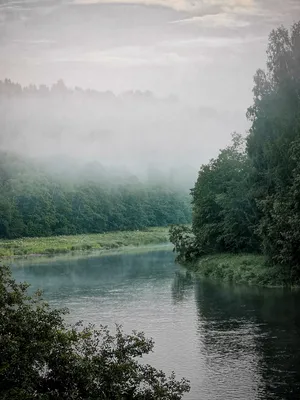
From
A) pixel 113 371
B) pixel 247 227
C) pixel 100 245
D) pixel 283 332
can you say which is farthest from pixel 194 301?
pixel 100 245

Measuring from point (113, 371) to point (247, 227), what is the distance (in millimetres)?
48650

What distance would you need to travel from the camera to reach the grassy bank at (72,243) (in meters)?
119

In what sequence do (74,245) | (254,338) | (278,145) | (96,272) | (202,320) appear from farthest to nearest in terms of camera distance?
(74,245), (96,272), (278,145), (202,320), (254,338)

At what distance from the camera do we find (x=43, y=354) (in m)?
21.9

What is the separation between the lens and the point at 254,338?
1483 inches

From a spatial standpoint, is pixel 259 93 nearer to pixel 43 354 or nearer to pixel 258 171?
pixel 258 171

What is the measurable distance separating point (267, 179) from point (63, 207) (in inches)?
4541

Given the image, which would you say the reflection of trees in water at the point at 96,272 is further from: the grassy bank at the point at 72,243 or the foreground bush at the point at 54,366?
the foreground bush at the point at 54,366

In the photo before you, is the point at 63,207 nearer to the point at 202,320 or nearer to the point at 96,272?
the point at 96,272

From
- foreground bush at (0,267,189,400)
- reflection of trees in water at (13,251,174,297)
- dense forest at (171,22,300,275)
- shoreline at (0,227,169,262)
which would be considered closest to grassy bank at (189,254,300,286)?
dense forest at (171,22,300,275)

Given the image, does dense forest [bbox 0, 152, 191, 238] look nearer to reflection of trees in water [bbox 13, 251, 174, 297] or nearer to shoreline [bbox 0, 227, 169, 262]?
shoreline [bbox 0, 227, 169, 262]

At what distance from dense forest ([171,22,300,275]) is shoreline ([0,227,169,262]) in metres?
43.1

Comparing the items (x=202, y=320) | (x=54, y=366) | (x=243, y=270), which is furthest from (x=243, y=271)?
(x=54, y=366)

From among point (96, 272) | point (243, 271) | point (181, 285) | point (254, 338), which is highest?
point (243, 271)
